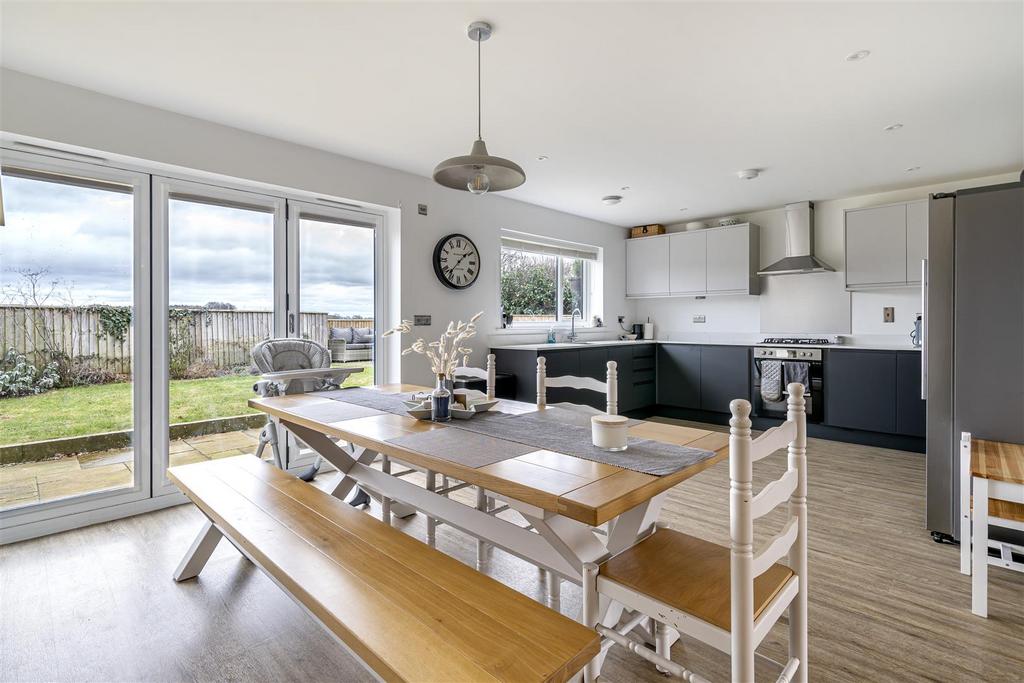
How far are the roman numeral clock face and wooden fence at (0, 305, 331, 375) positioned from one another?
127 cm

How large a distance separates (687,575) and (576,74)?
237cm

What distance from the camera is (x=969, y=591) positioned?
2.13m

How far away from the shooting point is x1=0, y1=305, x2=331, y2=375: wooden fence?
9.10ft

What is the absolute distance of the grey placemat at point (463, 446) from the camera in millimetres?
1550

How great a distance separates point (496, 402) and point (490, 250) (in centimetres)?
279

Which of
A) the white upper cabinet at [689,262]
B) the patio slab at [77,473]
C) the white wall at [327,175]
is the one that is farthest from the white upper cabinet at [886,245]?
the patio slab at [77,473]

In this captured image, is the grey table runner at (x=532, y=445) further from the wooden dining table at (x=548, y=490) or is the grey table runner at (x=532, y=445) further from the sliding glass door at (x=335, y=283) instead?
the sliding glass door at (x=335, y=283)

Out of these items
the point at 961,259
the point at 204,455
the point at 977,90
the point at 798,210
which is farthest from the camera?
the point at 798,210

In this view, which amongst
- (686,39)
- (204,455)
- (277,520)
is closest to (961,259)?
(686,39)

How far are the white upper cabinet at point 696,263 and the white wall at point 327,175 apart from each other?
55 centimetres

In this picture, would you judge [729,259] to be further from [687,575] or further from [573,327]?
[687,575]

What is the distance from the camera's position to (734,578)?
1.09m

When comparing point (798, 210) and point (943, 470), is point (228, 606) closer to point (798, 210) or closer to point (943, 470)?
point (943, 470)

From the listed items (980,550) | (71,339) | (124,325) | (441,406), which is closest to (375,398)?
(441,406)
